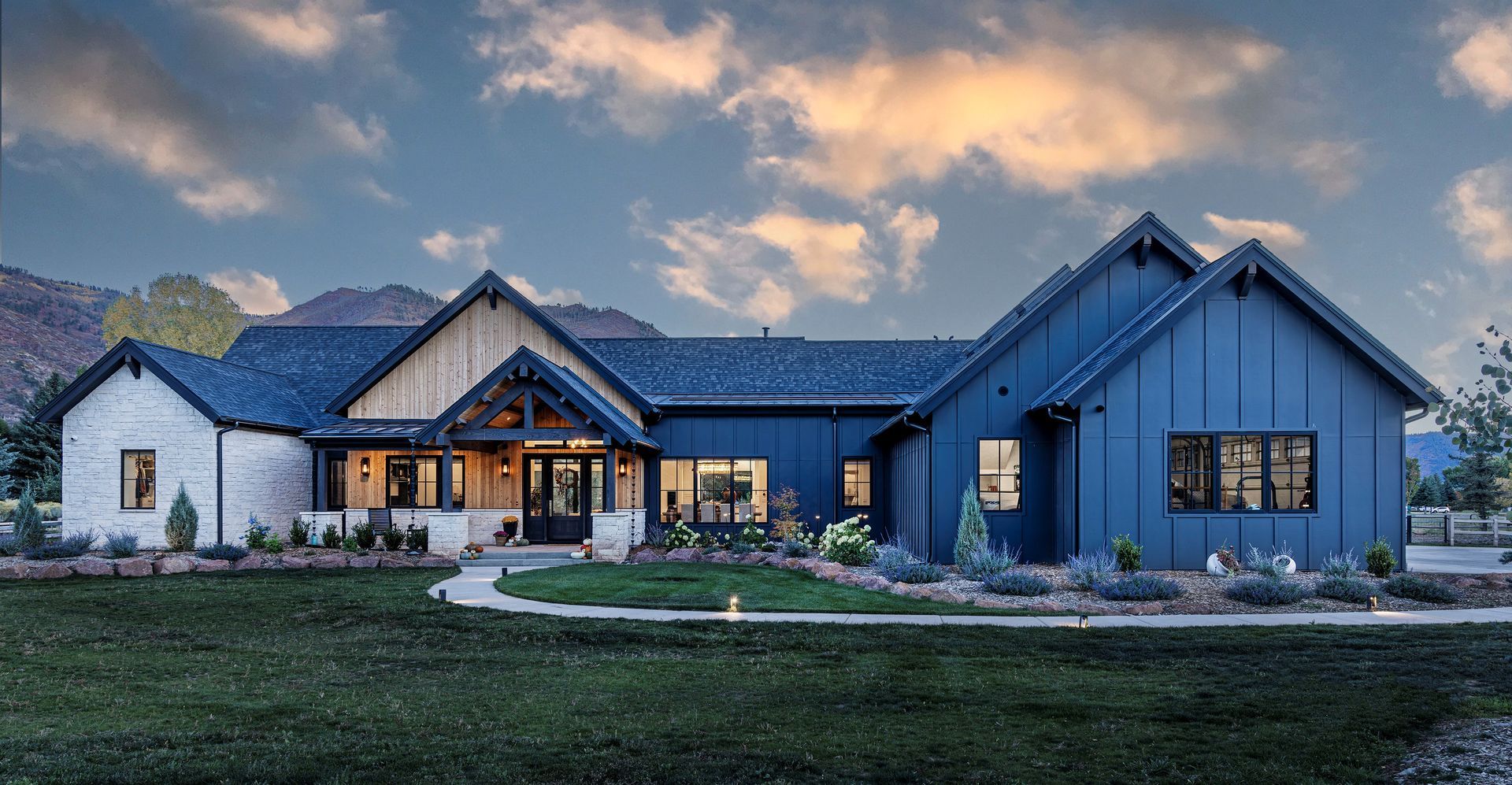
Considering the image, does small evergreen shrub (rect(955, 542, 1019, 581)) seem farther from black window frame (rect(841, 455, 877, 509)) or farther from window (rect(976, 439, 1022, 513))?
black window frame (rect(841, 455, 877, 509))

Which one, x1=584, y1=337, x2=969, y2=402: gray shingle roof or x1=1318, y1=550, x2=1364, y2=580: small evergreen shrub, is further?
x1=584, y1=337, x2=969, y2=402: gray shingle roof

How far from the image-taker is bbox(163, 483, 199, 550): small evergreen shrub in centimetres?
1956

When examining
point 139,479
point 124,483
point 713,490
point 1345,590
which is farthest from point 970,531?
point 124,483

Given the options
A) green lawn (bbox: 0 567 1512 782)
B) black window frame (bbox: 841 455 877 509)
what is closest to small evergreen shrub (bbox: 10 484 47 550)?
green lawn (bbox: 0 567 1512 782)

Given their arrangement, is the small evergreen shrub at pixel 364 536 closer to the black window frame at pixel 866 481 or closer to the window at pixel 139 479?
the window at pixel 139 479

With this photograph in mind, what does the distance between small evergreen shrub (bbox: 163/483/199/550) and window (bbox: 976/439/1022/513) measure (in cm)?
1824

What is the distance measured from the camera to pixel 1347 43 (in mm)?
19844

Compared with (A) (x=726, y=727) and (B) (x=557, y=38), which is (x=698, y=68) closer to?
(B) (x=557, y=38)

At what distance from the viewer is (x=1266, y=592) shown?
11.6 m

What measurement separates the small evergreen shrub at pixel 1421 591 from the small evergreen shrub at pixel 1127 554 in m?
3.40

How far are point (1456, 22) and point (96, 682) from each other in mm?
22201

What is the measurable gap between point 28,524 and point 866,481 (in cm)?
2021

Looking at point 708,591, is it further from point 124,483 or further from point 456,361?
point 124,483

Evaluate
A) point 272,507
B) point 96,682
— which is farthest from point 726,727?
point 272,507
